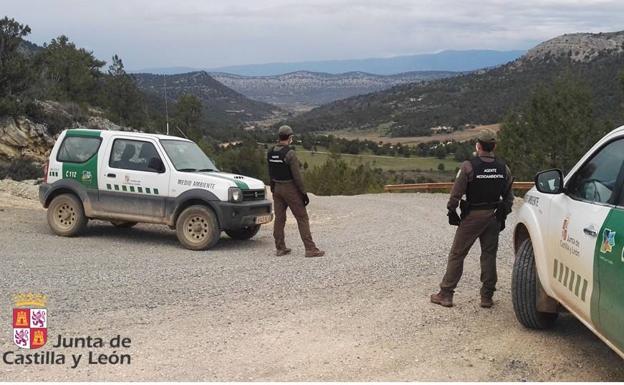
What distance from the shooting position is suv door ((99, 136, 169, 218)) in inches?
434

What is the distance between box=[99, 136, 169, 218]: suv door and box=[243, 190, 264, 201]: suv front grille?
1.33 meters

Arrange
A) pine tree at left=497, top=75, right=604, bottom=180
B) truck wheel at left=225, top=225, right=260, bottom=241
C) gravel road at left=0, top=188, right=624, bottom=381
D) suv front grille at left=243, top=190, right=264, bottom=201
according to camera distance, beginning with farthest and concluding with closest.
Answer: pine tree at left=497, top=75, right=604, bottom=180
truck wheel at left=225, top=225, right=260, bottom=241
suv front grille at left=243, top=190, right=264, bottom=201
gravel road at left=0, top=188, right=624, bottom=381

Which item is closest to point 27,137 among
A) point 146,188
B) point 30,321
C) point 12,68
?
point 12,68

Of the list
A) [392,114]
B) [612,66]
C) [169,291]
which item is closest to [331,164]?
[612,66]

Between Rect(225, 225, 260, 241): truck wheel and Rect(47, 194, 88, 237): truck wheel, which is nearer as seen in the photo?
Rect(47, 194, 88, 237): truck wheel

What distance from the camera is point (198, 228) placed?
35.5 ft

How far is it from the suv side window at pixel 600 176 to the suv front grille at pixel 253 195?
6.55 metres

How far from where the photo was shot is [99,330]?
237 inches

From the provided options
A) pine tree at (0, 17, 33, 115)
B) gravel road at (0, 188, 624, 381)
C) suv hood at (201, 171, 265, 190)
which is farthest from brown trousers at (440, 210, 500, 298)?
pine tree at (0, 17, 33, 115)

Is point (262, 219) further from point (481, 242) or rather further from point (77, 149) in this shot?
point (481, 242)

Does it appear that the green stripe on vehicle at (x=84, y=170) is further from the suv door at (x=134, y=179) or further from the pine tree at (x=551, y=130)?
the pine tree at (x=551, y=130)

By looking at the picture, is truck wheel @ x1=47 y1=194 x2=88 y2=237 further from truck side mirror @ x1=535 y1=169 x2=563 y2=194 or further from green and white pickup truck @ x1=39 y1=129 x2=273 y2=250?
truck side mirror @ x1=535 y1=169 x2=563 y2=194

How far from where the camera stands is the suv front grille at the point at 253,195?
1113 centimetres

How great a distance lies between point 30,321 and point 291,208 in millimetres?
4567
